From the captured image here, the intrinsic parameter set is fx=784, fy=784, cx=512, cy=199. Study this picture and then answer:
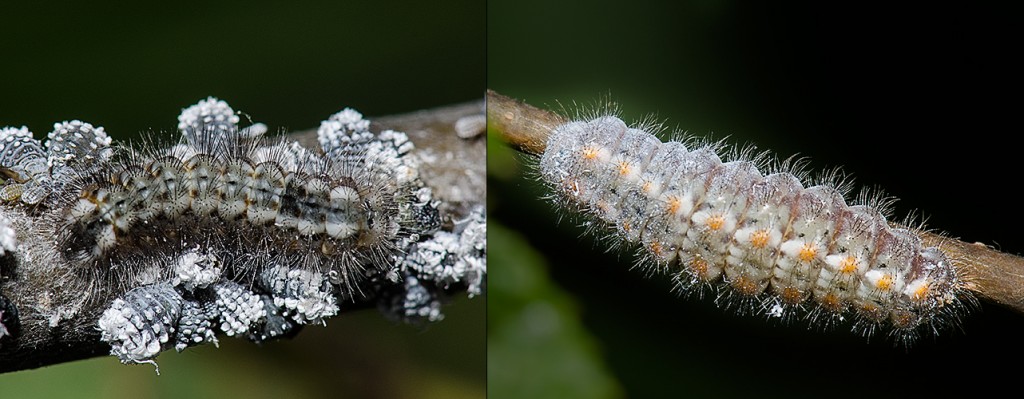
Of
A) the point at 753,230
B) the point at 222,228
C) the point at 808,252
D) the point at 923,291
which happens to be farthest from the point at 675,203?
the point at 222,228

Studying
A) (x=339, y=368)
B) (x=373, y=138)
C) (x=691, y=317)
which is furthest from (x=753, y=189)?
(x=339, y=368)

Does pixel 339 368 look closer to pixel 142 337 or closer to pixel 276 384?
pixel 276 384

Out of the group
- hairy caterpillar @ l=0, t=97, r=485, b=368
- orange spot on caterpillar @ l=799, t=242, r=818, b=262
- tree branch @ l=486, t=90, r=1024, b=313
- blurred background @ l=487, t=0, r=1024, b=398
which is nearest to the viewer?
hairy caterpillar @ l=0, t=97, r=485, b=368

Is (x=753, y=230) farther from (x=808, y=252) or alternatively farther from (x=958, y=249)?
(x=958, y=249)

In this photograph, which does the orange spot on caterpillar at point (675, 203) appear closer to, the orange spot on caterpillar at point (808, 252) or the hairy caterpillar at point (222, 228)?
the orange spot on caterpillar at point (808, 252)

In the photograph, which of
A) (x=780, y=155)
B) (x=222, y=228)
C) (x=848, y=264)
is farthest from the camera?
(x=780, y=155)


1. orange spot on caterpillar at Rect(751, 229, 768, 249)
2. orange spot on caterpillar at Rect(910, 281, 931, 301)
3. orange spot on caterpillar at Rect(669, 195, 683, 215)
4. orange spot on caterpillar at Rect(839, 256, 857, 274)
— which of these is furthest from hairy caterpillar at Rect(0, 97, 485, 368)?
orange spot on caterpillar at Rect(910, 281, 931, 301)

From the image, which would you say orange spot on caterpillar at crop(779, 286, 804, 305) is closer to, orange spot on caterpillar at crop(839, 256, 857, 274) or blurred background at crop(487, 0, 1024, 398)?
orange spot on caterpillar at crop(839, 256, 857, 274)
